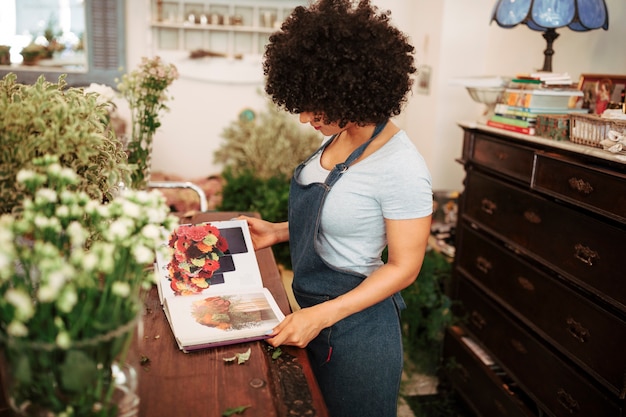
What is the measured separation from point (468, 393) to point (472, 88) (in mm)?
1427

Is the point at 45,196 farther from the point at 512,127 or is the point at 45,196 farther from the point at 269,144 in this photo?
the point at 269,144

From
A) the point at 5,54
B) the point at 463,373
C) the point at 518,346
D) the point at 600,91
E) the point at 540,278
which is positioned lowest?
the point at 463,373

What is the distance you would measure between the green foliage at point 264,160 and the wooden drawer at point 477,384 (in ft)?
3.11

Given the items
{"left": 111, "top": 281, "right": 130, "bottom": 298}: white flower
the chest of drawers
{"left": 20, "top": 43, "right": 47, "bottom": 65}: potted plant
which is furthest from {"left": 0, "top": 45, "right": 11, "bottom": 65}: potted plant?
{"left": 111, "top": 281, "right": 130, "bottom": 298}: white flower

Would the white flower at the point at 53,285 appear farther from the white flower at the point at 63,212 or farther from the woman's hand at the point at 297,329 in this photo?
the woman's hand at the point at 297,329

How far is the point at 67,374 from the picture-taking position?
69cm

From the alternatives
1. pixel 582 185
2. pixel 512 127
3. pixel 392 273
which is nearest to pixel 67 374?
pixel 392 273

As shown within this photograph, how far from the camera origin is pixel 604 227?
178 centimetres

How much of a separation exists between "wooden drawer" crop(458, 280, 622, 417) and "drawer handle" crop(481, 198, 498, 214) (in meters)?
0.39

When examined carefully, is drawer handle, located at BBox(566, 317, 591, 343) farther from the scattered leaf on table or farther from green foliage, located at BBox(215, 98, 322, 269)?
green foliage, located at BBox(215, 98, 322, 269)

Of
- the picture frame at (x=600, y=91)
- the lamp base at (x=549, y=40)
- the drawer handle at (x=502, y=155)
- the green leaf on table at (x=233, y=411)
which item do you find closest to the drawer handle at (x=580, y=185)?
the picture frame at (x=600, y=91)

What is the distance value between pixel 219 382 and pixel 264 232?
25.2 inches

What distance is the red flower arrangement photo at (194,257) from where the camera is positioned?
4.33 ft

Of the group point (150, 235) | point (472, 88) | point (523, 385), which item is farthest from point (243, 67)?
point (150, 235)
